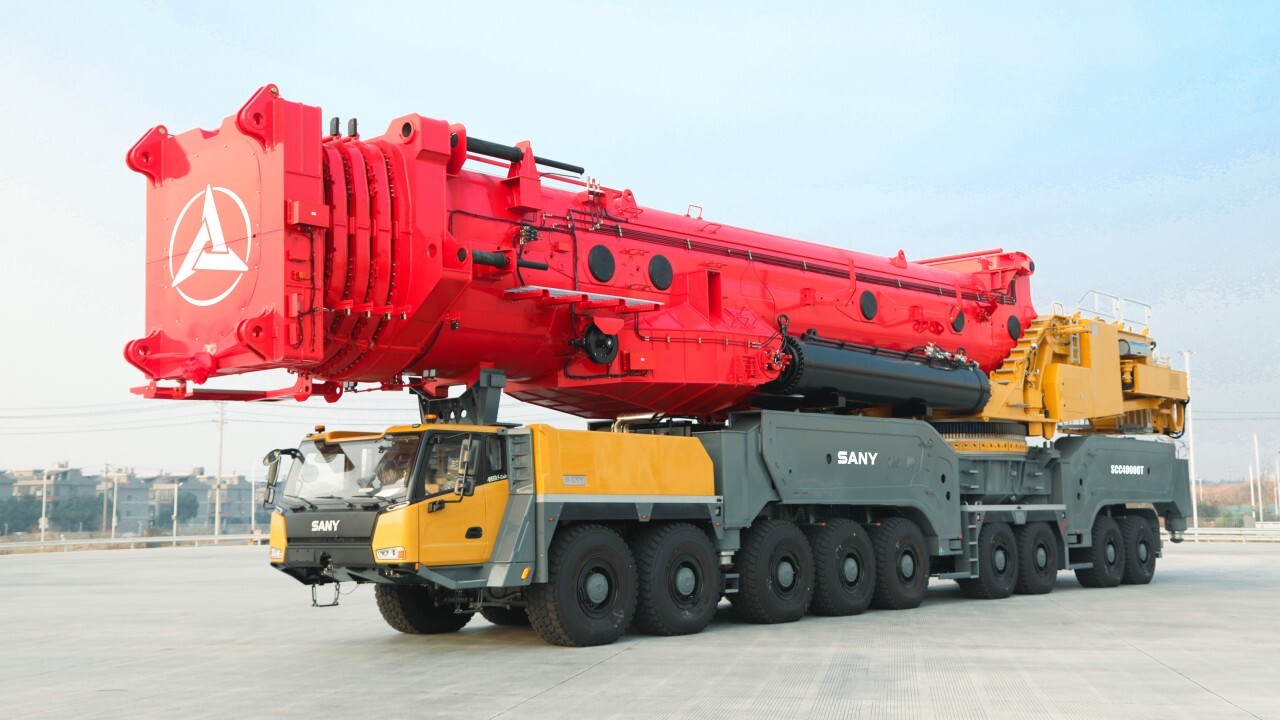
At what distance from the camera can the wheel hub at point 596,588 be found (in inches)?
472

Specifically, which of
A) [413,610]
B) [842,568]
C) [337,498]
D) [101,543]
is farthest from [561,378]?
[101,543]

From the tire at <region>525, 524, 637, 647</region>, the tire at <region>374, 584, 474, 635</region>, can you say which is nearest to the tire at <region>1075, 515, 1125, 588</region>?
the tire at <region>525, 524, 637, 647</region>

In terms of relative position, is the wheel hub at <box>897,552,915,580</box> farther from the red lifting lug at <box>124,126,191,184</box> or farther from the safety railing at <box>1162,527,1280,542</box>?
the safety railing at <box>1162,527,1280,542</box>

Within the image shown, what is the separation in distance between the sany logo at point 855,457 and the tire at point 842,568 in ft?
2.40

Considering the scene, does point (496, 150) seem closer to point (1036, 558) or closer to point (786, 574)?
point (786, 574)

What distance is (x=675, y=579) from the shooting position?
12.9 m

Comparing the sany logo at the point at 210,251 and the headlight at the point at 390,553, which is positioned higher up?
the sany logo at the point at 210,251

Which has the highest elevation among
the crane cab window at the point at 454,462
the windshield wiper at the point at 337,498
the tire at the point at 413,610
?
the crane cab window at the point at 454,462

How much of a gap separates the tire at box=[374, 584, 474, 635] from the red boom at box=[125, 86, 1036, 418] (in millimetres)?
2462

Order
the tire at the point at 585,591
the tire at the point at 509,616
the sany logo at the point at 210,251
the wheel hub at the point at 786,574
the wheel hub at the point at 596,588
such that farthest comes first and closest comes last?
the tire at the point at 509,616 → the wheel hub at the point at 786,574 → the wheel hub at the point at 596,588 → the tire at the point at 585,591 → the sany logo at the point at 210,251

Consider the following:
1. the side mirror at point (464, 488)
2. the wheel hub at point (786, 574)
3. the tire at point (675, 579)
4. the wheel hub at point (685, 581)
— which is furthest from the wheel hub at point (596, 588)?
the wheel hub at point (786, 574)

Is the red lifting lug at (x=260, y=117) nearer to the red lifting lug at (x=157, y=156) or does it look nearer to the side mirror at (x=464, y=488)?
the red lifting lug at (x=157, y=156)

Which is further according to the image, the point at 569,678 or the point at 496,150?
the point at 496,150

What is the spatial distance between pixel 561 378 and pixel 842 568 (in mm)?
4441
